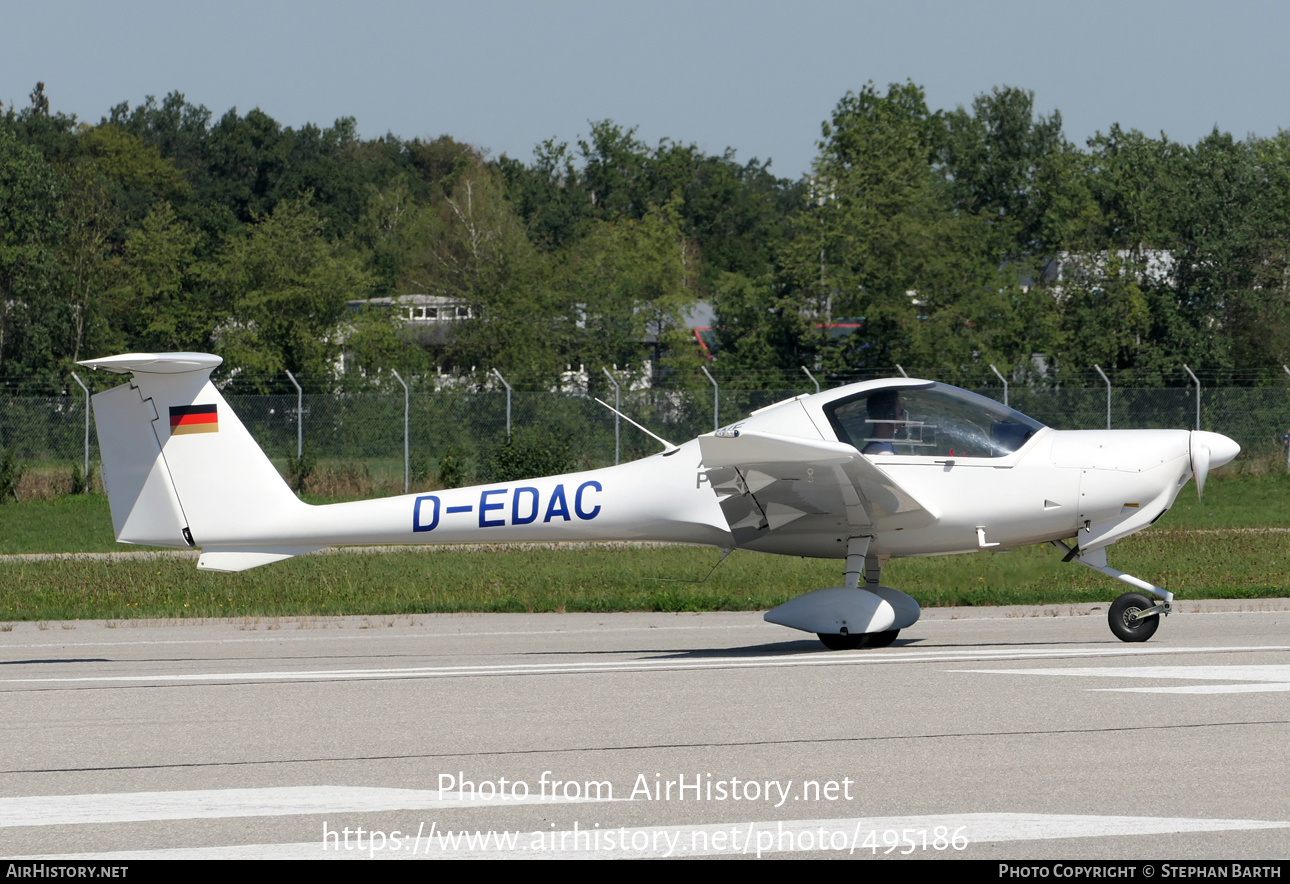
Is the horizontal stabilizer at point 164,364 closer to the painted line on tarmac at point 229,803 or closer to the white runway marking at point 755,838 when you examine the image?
the painted line on tarmac at point 229,803

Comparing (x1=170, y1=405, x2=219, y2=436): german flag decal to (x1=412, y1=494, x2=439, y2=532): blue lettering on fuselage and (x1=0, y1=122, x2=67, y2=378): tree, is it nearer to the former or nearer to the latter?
(x1=412, y1=494, x2=439, y2=532): blue lettering on fuselage

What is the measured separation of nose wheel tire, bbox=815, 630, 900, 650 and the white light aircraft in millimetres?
16

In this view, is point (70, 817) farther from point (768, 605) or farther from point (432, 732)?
point (768, 605)

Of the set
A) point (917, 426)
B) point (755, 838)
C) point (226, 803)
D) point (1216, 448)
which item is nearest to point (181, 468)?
point (917, 426)

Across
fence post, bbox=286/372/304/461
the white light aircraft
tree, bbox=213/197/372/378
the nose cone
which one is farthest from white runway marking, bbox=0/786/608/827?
tree, bbox=213/197/372/378

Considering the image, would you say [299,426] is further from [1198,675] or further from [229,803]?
[229,803]

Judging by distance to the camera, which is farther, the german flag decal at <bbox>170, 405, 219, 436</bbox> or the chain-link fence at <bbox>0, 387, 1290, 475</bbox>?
the chain-link fence at <bbox>0, 387, 1290, 475</bbox>

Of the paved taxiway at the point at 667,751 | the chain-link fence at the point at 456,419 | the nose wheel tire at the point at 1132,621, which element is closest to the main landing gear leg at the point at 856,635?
the paved taxiway at the point at 667,751

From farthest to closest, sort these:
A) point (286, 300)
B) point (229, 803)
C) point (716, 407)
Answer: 1. point (286, 300)
2. point (716, 407)
3. point (229, 803)

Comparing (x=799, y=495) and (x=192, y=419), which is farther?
(x=192, y=419)

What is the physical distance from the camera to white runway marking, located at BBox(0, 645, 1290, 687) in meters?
9.67

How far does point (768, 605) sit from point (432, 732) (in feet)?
25.4

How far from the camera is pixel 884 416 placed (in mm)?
10992

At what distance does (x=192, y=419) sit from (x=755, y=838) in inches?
287
